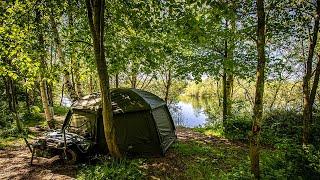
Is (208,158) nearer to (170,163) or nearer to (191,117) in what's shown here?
(170,163)

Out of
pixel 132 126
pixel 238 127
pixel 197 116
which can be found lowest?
pixel 197 116

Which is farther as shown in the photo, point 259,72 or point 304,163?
point 304,163

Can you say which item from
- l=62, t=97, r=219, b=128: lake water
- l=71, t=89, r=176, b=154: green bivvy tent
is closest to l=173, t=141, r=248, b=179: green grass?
l=71, t=89, r=176, b=154: green bivvy tent

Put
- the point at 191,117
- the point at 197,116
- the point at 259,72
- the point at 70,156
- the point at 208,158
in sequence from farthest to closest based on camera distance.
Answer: the point at 191,117 < the point at 197,116 < the point at 208,158 < the point at 70,156 < the point at 259,72

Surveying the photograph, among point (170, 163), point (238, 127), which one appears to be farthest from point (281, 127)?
point (170, 163)

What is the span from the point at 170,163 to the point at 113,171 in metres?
2.35

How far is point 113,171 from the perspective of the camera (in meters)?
8.59

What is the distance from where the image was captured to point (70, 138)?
10.4 metres

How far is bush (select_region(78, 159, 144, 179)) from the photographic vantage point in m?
8.45

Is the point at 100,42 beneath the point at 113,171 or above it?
above

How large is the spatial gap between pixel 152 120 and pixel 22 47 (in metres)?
5.08

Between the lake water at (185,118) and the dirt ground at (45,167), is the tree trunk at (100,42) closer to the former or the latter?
the dirt ground at (45,167)

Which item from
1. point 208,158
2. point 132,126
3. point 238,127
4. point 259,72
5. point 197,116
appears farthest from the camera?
point 197,116

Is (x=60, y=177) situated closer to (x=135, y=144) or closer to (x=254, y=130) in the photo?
(x=135, y=144)
